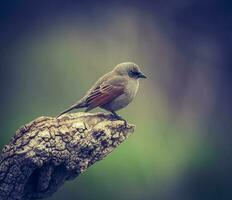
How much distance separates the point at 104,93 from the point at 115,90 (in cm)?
7

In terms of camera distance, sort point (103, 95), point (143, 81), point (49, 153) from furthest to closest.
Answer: point (143, 81) → point (103, 95) → point (49, 153)

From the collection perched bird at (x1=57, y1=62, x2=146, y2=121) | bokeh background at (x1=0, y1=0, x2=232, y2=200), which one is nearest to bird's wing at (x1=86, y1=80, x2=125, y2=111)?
perched bird at (x1=57, y1=62, x2=146, y2=121)

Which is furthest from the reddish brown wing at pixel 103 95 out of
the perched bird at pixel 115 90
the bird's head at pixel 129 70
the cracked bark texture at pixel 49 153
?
the cracked bark texture at pixel 49 153

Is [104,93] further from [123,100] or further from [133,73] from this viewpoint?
[133,73]

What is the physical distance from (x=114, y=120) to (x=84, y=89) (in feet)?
1.53

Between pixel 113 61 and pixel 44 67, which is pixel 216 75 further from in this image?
pixel 44 67

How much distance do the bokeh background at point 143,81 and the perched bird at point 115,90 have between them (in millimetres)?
193

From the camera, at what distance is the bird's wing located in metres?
3.14

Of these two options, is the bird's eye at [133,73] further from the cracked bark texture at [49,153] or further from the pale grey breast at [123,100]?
the cracked bark texture at [49,153]

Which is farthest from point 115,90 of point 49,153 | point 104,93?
point 49,153

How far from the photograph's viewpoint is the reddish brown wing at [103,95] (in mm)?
3141

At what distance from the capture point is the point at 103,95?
3162mm

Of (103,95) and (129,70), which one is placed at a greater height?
(129,70)

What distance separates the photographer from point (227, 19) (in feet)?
12.0
